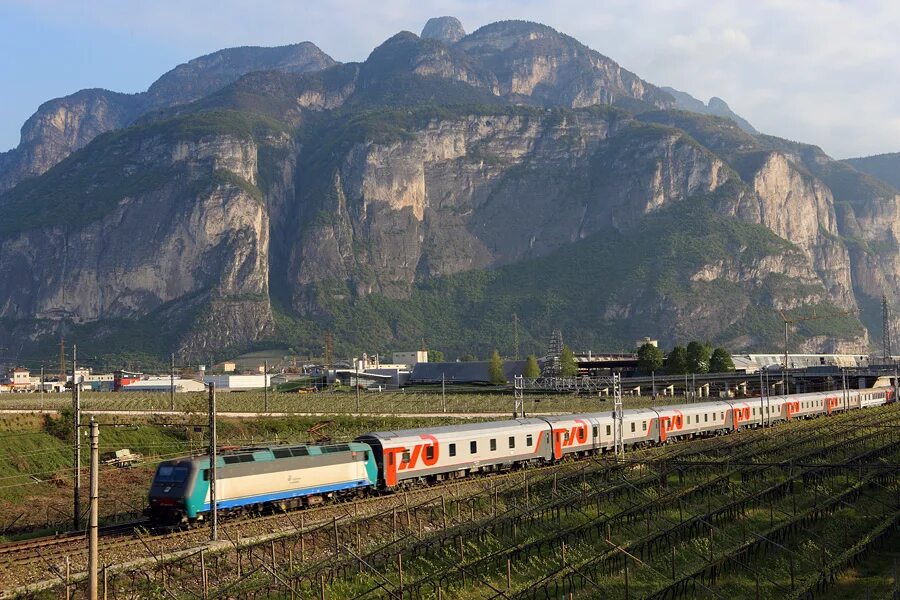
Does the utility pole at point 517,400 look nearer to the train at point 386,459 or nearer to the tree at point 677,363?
the train at point 386,459

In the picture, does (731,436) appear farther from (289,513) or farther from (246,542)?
(246,542)

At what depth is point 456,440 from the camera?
51938mm

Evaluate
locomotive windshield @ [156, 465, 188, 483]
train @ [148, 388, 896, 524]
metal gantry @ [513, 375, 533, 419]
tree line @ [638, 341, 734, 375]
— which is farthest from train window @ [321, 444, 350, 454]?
tree line @ [638, 341, 734, 375]

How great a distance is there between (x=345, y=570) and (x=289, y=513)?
10574 millimetres

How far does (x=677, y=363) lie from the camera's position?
152625 millimetres

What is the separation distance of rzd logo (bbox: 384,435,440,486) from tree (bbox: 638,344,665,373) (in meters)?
110

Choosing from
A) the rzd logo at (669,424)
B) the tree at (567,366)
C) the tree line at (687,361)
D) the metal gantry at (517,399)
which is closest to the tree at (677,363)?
the tree line at (687,361)

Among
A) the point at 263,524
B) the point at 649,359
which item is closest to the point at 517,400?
the point at 263,524

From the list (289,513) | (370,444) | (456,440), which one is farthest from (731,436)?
(289,513)

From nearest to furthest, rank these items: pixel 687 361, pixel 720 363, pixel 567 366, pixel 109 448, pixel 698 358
Answer: pixel 109 448
pixel 687 361
pixel 698 358
pixel 720 363
pixel 567 366

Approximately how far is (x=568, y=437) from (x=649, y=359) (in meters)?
101

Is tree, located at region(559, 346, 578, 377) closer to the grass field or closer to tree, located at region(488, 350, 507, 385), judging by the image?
tree, located at region(488, 350, 507, 385)

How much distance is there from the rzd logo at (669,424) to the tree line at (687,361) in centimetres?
7672

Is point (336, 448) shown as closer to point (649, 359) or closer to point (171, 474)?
point (171, 474)
